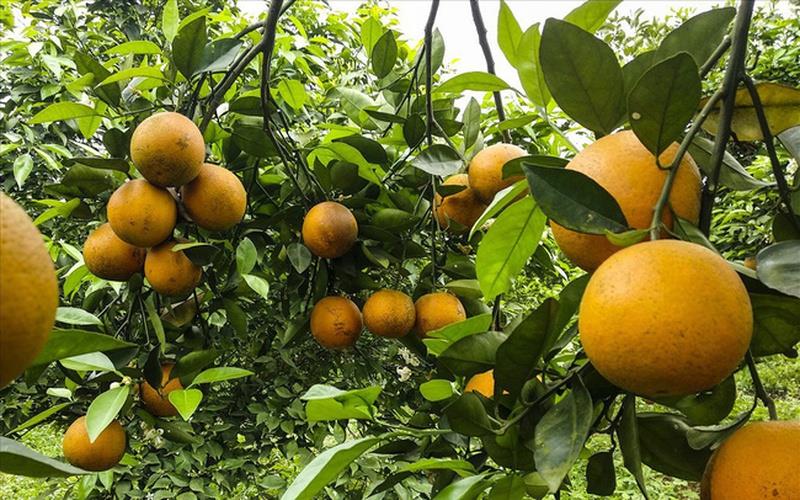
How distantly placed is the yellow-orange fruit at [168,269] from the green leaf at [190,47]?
250mm

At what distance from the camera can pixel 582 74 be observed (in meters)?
0.45

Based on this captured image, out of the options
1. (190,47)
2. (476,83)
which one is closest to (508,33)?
(476,83)

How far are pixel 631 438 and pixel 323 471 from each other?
249 millimetres

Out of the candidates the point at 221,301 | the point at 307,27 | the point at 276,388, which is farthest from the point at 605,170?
the point at 307,27

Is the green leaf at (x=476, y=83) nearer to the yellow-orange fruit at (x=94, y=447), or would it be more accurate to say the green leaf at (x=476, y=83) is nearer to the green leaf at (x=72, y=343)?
the green leaf at (x=72, y=343)

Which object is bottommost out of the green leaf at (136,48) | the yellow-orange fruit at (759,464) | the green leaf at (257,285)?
the green leaf at (257,285)

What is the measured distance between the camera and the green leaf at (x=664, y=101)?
0.38 metres

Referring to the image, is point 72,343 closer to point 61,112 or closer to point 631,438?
point 631,438

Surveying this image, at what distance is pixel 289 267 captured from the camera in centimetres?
122

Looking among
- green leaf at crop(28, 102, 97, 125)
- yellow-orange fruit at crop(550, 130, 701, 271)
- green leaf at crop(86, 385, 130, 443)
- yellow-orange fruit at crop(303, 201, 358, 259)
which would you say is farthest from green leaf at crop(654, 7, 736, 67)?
green leaf at crop(28, 102, 97, 125)

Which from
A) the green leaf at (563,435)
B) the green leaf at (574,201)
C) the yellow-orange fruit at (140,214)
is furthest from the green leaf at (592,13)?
the yellow-orange fruit at (140,214)

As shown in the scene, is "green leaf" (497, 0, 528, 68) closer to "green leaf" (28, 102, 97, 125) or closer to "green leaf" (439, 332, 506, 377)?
"green leaf" (439, 332, 506, 377)

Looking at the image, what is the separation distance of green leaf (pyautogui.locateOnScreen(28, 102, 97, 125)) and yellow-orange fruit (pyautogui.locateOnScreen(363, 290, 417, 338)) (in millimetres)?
537

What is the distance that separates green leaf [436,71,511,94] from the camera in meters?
0.70
